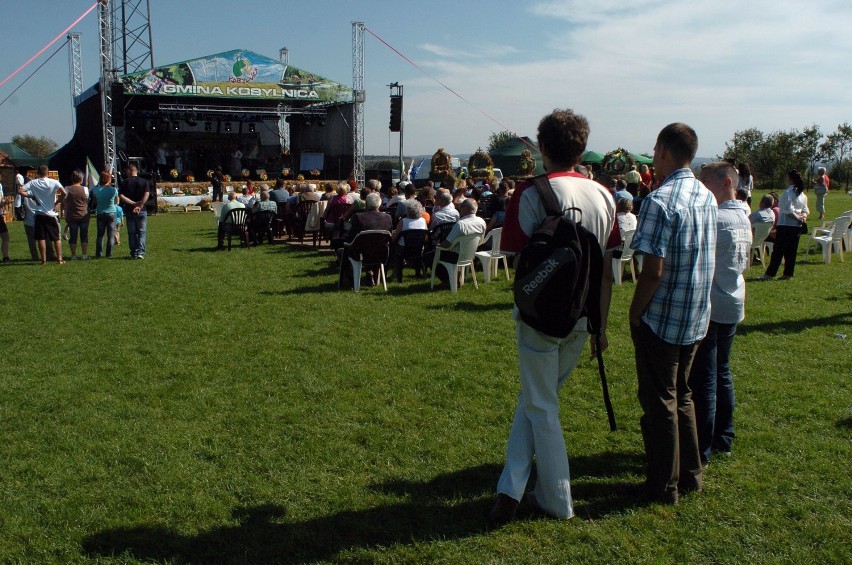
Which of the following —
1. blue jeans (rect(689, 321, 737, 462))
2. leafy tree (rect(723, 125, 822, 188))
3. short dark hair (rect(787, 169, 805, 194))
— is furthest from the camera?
leafy tree (rect(723, 125, 822, 188))

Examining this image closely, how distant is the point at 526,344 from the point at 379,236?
6.25 meters

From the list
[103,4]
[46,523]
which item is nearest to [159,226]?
[103,4]

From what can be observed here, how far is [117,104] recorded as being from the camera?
75.3 feet

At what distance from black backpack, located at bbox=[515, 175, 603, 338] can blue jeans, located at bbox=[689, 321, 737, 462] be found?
3.51 feet

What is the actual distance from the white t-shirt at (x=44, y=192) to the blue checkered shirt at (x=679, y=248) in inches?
421

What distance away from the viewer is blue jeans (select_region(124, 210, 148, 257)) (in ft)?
40.3

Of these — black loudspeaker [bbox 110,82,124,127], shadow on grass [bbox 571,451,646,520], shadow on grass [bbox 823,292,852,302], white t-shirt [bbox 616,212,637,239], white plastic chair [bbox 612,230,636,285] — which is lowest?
shadow on grass [bbox 571,451,646,520]

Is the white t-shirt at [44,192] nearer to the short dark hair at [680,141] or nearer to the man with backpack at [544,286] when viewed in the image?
the man with backpack at [544,286]

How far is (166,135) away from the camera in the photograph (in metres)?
30.1

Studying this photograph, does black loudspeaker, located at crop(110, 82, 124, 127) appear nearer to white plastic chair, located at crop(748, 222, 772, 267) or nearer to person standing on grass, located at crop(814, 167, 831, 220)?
white plastic chair, located at crop(748, 222, 772, 267)

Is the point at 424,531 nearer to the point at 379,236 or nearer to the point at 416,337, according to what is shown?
the point at 416,337

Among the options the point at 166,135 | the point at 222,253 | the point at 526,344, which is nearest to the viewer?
the point at 526,344

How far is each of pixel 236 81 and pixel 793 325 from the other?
2285cm

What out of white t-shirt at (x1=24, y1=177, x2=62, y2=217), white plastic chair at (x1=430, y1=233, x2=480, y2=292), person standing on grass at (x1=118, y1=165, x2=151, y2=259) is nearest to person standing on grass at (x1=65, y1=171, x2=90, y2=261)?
white t-shirt at (x1=24, y1=177, x2=62, y2=217)
